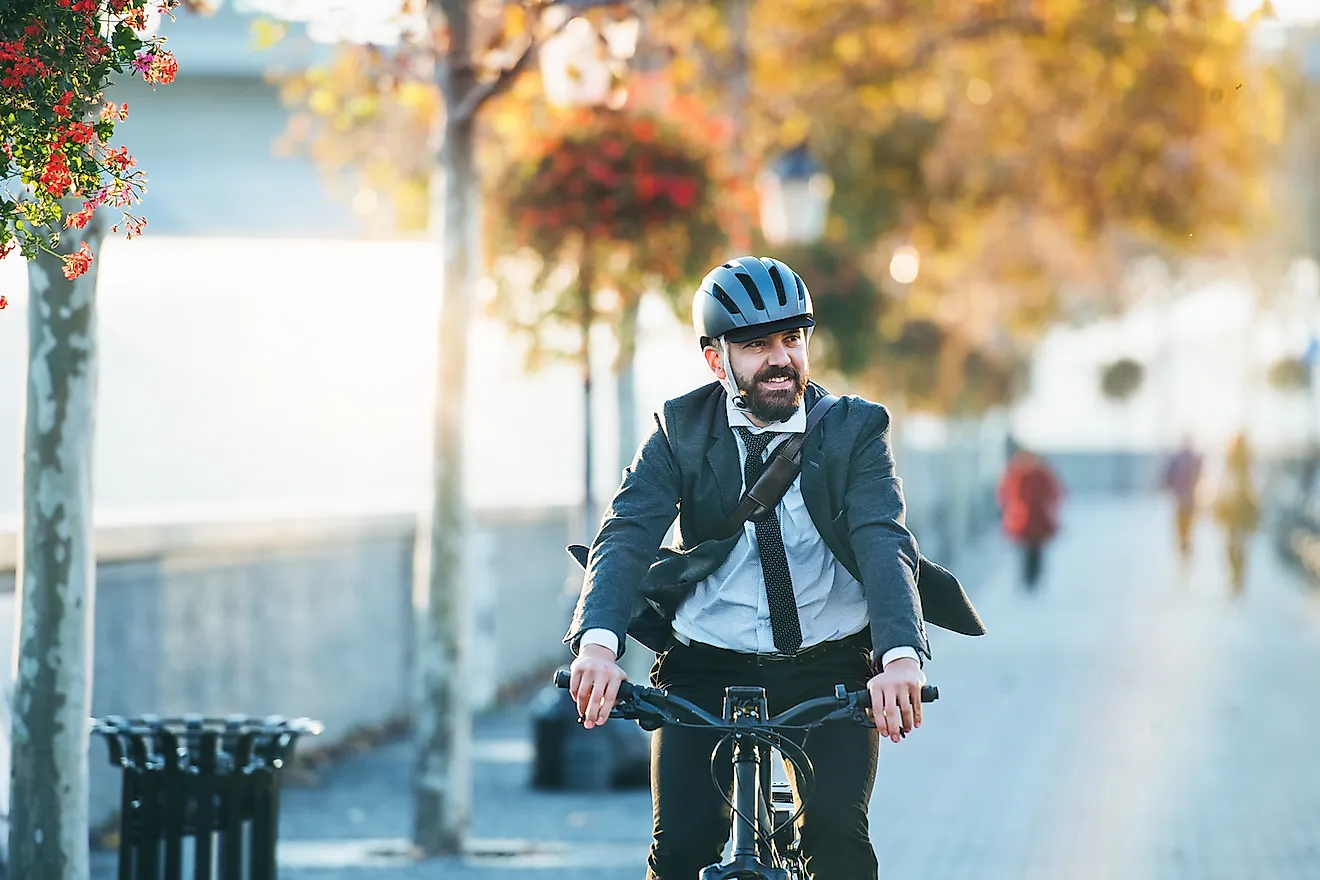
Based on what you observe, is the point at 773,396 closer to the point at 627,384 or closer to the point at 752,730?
the point at 752,730

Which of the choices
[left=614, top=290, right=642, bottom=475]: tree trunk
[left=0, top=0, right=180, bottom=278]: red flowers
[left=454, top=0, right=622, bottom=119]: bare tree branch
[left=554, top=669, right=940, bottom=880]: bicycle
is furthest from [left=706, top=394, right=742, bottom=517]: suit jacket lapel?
[left=614, top=290, right=642, bottom=475]: tree trunk

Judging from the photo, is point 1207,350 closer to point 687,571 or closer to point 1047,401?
point 1047,401

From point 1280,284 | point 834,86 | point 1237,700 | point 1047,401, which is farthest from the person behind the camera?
point 1047,401

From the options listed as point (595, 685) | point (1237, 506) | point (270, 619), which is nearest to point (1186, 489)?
point (1237, 506)

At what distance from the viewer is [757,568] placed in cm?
487

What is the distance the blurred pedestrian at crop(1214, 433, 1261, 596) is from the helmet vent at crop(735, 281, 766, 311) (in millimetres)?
21900

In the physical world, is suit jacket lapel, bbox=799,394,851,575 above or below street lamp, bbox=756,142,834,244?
below

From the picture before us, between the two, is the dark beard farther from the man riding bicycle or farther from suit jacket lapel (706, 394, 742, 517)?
suit jacket lapel (706, 394, 742, 517)

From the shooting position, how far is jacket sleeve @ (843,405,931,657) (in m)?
4.50

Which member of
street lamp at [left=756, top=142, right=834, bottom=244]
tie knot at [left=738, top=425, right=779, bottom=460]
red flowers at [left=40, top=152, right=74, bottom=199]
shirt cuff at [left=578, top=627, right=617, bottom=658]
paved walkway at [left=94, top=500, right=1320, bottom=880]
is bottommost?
paved walkway at [left=94, top=500, right=1320, bottom=880]

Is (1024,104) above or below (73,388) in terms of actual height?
above

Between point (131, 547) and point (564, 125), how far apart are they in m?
3.30

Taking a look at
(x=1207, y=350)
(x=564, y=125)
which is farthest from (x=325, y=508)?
(x=1207, y=350)

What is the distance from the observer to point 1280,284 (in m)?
47.6
